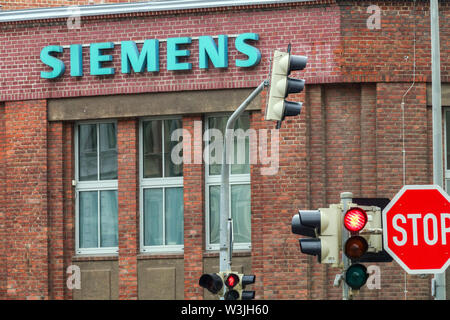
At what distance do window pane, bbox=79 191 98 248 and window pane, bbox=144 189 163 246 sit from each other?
1.30 meters

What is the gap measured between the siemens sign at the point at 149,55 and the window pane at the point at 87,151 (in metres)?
1.37

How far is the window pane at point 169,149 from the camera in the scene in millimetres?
23375

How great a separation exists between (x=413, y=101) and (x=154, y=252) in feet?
22.6

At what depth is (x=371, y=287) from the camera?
22016 mm

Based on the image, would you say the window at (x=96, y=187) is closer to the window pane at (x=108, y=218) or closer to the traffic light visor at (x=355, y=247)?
the window pane at (x=108, y=218)

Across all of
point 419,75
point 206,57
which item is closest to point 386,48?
point 419,75

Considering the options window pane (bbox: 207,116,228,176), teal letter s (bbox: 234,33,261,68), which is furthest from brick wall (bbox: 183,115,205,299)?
teal letter s (bbox: 234,33,261,68)

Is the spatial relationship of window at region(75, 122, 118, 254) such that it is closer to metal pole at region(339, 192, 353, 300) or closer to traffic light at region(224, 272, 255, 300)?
traffic light at region(224, 272, 255, 300)

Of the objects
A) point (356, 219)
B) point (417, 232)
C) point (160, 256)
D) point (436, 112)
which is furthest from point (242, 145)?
point (356, 219)

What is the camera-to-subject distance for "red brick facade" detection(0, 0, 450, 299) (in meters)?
22.2

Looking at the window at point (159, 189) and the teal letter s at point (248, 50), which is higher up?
the teal letter s at point (248, 50)

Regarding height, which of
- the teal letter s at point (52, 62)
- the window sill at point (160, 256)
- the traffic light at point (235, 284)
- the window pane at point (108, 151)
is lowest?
the traffic light at point (235, 284)

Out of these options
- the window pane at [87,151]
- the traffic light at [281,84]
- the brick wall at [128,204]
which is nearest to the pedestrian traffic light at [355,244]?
the traffic light at [281,84]

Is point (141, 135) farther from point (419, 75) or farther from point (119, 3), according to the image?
point (419, 75)
